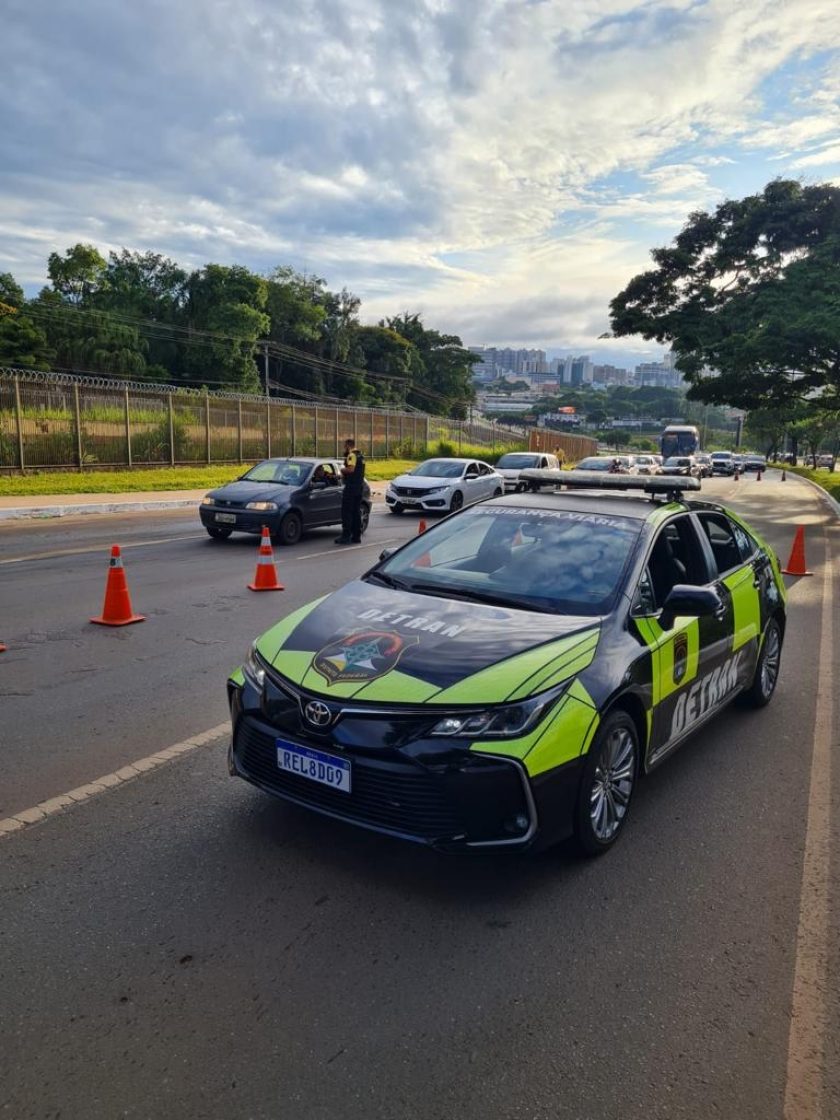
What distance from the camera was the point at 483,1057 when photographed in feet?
8.04

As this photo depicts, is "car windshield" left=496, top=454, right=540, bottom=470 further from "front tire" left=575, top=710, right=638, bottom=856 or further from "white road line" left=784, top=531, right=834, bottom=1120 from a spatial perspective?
"front tire" left=575, top=710, right=638, bottom=856

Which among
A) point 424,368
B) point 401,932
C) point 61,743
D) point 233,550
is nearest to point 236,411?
point 233,550

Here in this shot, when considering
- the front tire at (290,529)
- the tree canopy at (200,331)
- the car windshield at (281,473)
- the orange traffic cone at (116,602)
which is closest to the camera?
the orange traffic cone at (116,602)

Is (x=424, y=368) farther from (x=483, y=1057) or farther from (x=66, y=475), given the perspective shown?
(x=483, y=1057)

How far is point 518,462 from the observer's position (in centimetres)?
2642

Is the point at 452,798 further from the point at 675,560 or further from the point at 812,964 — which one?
the point at 675,560

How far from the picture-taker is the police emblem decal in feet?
11.1

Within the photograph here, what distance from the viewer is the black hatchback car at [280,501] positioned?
13.8m

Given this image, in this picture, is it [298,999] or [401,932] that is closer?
[298,999]

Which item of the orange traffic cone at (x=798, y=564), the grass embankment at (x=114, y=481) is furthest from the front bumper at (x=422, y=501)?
the orange traffic cone at (x=798, y=564)

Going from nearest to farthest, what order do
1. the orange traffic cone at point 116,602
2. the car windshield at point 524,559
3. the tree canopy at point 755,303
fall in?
the car windshield at point 524,559, the orange traffic cone at point 116,602, the tree canopy at point 755,303

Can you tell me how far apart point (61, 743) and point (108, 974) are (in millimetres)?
2276

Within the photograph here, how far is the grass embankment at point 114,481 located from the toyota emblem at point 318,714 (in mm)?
18510

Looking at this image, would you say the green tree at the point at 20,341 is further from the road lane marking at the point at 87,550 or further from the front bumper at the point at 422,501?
the road lane marking at the point at 87,550
